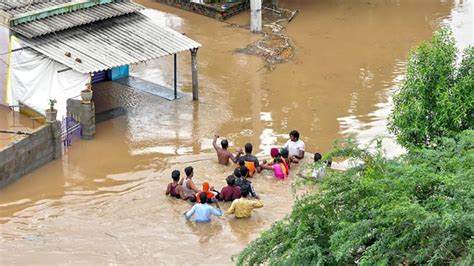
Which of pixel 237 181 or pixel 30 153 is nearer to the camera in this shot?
pixel 237 181

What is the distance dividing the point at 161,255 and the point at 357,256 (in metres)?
4.81

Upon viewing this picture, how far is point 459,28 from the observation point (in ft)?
90.2

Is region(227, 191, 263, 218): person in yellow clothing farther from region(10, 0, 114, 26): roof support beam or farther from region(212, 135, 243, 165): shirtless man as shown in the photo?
region(10, 0, 114, 26): roof support beam

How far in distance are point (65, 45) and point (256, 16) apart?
8470 mm

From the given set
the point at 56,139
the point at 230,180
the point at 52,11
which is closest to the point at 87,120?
the point at 56,139

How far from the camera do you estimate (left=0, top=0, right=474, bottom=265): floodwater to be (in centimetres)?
1440

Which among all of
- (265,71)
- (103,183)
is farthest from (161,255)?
(265,71)

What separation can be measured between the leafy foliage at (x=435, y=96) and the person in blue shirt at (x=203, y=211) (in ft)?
11.0

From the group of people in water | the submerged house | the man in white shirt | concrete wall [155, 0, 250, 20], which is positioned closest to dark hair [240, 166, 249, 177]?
the group of people in water

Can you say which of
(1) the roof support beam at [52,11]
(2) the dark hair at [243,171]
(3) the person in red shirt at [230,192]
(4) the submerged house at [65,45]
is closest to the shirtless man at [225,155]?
(2) the dark hair at [243,171]

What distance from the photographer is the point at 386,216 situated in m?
9.46

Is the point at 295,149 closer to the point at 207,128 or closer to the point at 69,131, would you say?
the point at 207,128

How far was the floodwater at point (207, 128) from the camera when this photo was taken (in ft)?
47.2

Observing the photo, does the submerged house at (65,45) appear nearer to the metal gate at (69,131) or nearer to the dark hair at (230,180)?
the metal gate at (69,131)
